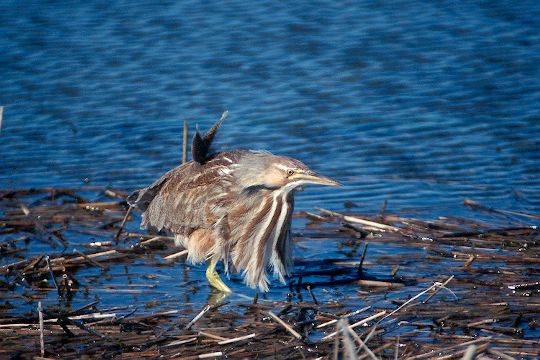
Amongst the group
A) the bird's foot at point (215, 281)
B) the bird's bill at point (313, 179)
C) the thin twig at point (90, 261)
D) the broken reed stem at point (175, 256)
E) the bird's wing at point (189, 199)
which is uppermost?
the bird's bill at point (313, 179)

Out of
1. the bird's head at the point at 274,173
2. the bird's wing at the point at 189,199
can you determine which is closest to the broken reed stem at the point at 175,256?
the bird's wing at the point at 189,199

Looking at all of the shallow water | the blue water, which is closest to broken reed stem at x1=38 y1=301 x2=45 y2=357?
the shallow water

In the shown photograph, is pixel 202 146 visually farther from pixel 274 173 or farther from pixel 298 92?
pixel 298 92

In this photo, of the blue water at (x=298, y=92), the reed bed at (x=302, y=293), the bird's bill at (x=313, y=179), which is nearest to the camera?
the reed bed at (x=302, y=293)

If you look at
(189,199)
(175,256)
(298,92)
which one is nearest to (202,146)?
(189,199)

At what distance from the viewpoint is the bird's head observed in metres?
4.76

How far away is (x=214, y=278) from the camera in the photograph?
A: 17.7 ft

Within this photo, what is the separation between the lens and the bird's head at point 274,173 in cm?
476

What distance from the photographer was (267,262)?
5.25 meters

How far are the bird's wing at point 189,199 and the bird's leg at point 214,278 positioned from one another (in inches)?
7.3

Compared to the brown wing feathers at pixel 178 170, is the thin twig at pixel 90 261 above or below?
below

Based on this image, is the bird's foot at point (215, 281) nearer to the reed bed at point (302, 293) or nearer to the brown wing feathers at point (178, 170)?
the reed bed at point (302, 293)

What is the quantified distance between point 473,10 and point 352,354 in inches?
306

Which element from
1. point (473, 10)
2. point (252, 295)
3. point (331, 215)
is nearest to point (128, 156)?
point (331, 215)
